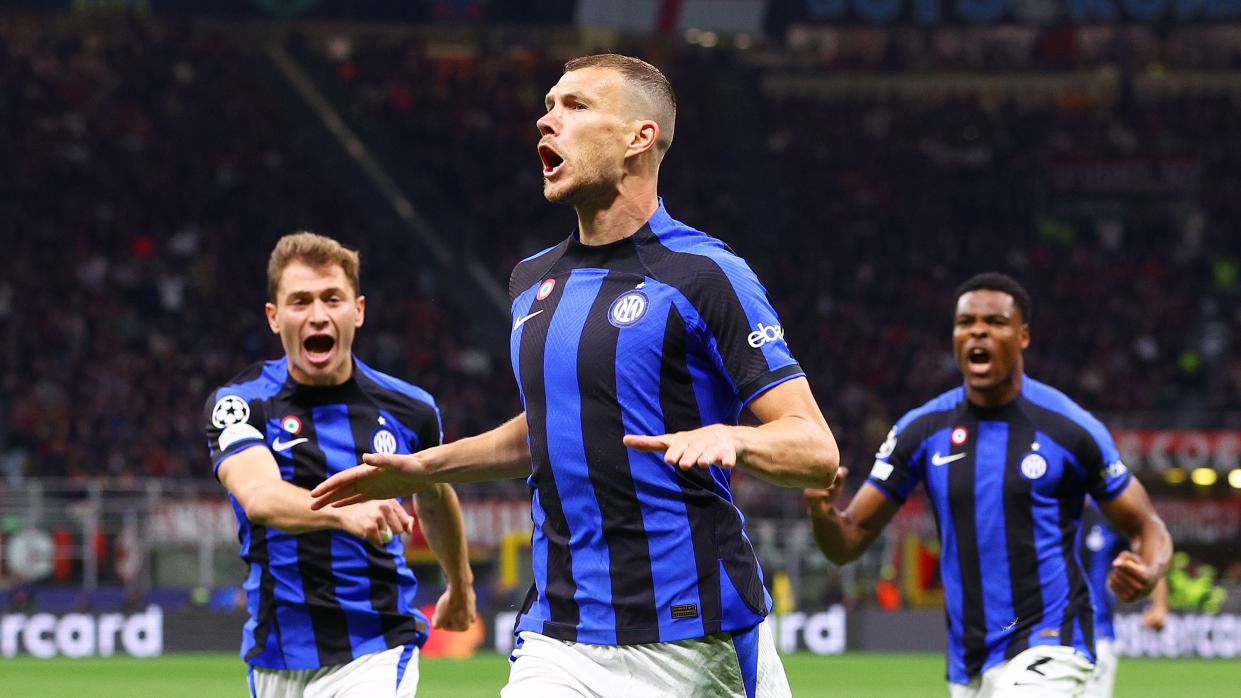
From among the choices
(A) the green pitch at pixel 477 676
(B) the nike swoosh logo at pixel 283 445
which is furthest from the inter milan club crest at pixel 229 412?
(A) the green pitch at pixel 477 676

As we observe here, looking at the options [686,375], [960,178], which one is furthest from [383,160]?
[686,375]

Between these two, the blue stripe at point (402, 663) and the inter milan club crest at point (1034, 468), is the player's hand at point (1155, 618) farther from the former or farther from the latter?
the blue stripe at point (402, 663)

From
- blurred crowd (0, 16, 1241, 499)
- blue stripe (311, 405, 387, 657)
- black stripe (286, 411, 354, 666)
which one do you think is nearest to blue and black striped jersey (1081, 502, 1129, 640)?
blue stripe (311, 405, 387, 657)

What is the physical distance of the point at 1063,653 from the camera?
6629mm

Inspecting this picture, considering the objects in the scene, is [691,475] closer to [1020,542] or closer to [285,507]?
[285,507]

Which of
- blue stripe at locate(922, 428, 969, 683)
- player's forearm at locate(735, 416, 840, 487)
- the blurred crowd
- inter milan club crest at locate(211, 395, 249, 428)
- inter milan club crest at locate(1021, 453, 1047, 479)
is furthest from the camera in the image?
the blurred crowd

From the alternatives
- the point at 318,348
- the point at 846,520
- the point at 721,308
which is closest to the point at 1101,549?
the point at 846,520

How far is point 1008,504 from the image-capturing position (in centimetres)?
693

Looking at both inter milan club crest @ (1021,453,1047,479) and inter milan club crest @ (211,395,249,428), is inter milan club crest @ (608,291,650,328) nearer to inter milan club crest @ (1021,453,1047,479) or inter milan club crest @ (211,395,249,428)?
inter milan club crest @ (211,395,249,428)

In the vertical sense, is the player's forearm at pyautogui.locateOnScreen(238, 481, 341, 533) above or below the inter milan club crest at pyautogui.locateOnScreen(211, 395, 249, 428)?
below

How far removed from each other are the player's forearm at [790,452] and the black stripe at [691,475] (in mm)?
315

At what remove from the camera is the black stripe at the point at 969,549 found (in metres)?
6.74

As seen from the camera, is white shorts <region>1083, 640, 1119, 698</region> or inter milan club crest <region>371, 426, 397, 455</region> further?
white shorts <region>1083, 640, 1119, 698</region>

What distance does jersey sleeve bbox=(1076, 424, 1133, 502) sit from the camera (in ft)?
22.8
